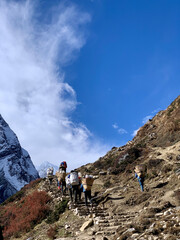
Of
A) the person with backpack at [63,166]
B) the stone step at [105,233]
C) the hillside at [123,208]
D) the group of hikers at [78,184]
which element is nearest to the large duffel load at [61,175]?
the person with backpack at [63,166]

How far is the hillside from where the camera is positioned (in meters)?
7.58

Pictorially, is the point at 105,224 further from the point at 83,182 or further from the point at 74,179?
A: the point at 74,179

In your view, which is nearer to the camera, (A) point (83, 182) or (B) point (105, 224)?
(B) point (105, 224)

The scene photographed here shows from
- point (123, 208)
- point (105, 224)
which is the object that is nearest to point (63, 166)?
point (123, 208)

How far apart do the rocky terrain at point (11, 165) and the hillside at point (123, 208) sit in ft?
354

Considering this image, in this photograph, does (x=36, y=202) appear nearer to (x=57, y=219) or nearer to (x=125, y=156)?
(x=57, y=219)

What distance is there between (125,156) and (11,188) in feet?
376

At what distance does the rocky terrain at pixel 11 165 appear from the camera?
401 ft

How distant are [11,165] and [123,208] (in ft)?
476

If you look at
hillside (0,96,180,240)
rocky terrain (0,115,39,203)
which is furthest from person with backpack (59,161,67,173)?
rocky terrain (0,115,39,203)

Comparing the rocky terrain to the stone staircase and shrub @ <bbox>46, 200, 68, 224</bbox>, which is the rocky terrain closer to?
shrub @ <bbox>46, 200, 68, 224</bbox>

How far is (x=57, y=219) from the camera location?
45.4ft

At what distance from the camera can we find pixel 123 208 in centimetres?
1290

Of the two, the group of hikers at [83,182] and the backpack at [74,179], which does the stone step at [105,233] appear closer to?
the group of hikers at [83,182]
